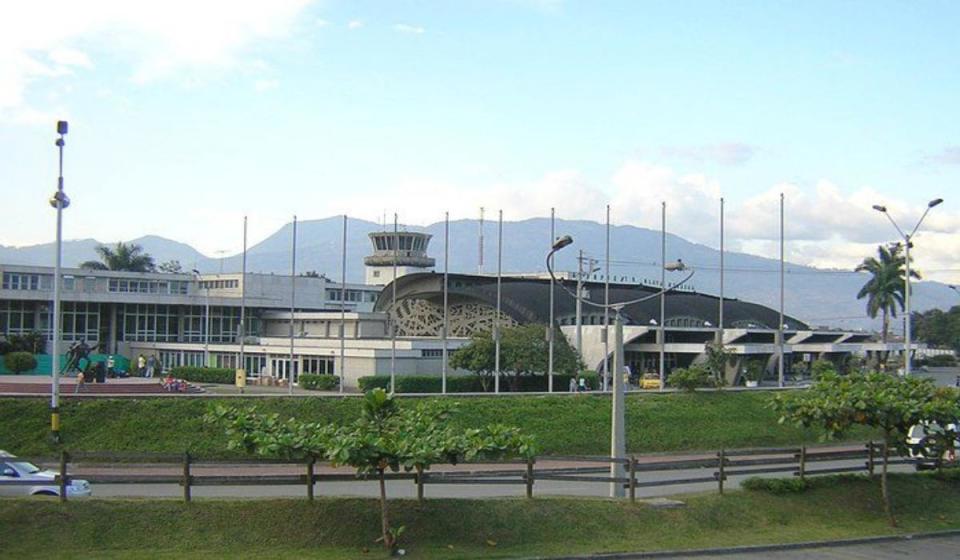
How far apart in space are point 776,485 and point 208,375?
4613 cm

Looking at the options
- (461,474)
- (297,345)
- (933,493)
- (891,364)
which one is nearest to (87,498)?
(461,474)

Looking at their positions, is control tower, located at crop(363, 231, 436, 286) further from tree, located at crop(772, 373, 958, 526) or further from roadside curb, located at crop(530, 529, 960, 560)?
roadside curb, located at crop(530, 529, 960, 560)

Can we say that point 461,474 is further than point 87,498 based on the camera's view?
Yes

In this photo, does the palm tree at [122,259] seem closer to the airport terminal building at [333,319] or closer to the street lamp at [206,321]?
the street lamp at [206,321]

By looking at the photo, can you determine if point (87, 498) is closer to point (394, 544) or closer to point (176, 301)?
point (394, 544)

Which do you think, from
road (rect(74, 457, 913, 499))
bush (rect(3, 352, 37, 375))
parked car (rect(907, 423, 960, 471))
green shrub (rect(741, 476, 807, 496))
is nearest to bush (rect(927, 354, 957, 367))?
parked car (rect(907, 423, 960, 471))

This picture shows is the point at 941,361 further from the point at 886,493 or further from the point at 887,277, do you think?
the point at 886,493

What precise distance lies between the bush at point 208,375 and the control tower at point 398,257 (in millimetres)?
39834

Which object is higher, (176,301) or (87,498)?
(176,301)

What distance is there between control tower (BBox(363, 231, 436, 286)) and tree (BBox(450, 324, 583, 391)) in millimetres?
47658

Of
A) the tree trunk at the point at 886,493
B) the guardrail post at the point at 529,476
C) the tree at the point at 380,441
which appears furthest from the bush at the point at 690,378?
the tree at the point at 380,441

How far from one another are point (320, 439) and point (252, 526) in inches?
97.3

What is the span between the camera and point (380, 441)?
16797 mm

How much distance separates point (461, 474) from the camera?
20.8 meters
